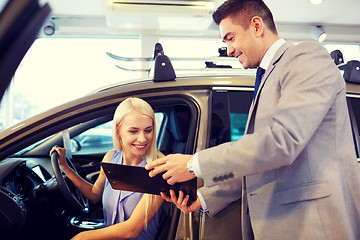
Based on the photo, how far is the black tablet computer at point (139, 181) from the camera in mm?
1228

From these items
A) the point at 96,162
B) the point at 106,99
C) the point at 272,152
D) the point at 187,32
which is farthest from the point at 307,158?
the point at 187,32

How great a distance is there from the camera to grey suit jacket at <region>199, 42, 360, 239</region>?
100 cm

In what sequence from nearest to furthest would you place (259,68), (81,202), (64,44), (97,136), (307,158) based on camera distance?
(307,158), (259,68), (81,202), (97,136), (64,44)

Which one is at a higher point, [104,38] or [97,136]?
[104,38]

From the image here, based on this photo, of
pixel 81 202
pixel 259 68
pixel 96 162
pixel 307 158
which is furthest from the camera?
pixel 96 162

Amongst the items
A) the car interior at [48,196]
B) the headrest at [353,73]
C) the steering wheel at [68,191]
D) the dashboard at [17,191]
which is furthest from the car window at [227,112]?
the dashboard at [17,191]

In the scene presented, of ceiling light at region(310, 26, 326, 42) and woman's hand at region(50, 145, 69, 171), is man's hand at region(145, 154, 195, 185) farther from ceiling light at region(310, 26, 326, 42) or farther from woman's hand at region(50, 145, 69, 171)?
ceiling light at region(310, 26, 326, 42)

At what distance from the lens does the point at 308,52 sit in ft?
3.61

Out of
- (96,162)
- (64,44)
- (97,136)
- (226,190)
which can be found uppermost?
(64,44)

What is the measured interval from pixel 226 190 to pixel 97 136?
3.54 metres

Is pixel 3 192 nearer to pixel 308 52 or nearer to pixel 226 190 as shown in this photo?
pixel 226 190

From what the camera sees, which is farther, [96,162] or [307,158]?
[96,162]

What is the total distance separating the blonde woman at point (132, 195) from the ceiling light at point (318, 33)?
6019 millimetres

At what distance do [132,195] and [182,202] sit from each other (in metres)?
0.35
